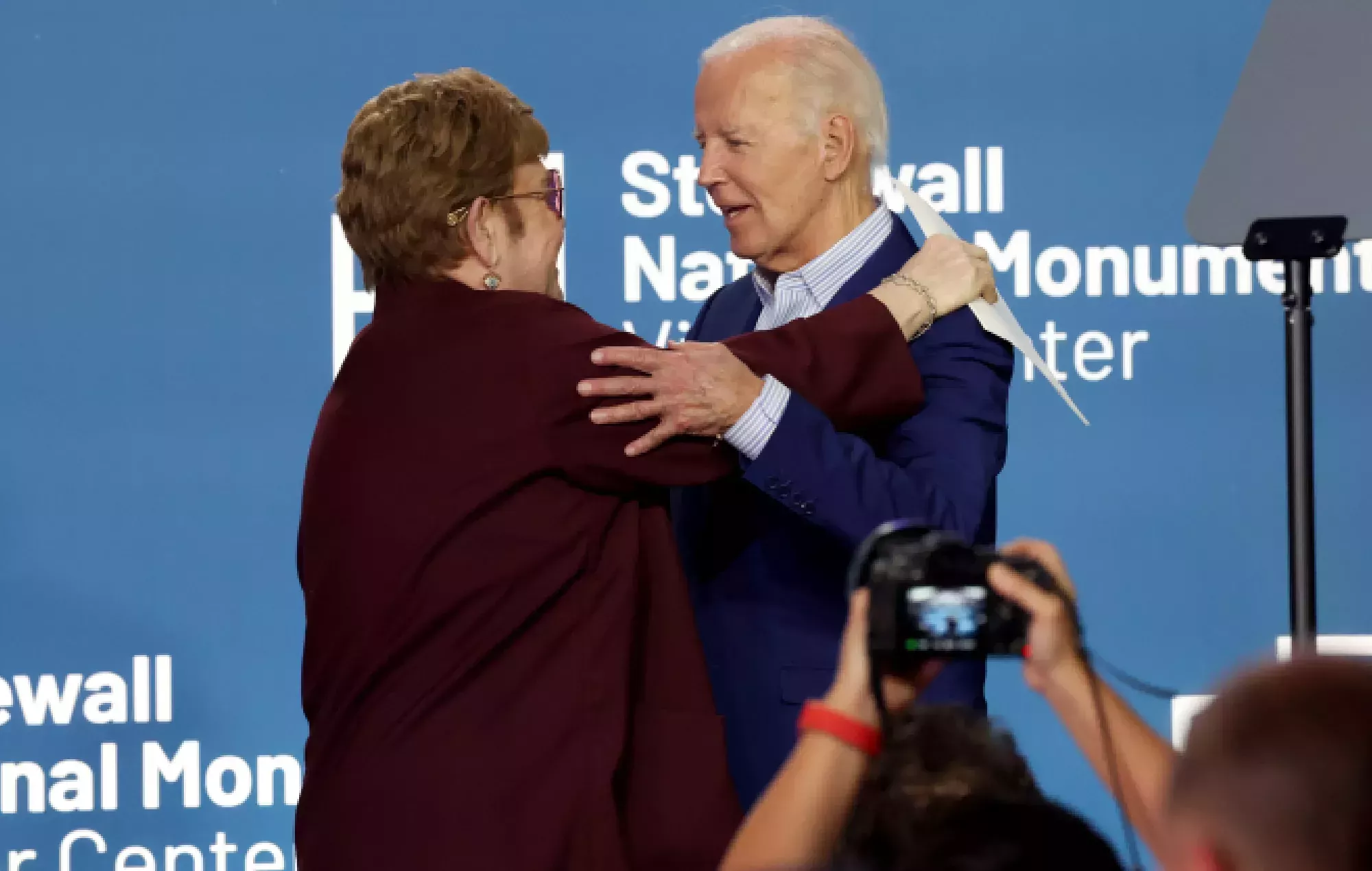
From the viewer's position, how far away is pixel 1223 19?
3.06 m

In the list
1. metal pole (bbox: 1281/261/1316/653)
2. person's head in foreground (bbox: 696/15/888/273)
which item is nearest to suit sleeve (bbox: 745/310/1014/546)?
person's head in foreground (bbox: 696/15/888/273)

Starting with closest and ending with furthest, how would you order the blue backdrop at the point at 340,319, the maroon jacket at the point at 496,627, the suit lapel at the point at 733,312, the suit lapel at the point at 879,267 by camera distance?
the maroon jacket at the point at 496,627, the suit lapel at the point at 879,267, the suit lapel at the point at 733,312, the blue backdrop at the point at 340,319

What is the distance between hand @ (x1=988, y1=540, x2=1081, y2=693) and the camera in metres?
1.09

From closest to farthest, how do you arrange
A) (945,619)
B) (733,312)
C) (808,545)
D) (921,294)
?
1. (945,619)
2. (921,294)
3. (808,545)
4. (733,312)

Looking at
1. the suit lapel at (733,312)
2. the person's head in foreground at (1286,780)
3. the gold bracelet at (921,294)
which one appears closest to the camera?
the person's head in foreground at (1286,780)

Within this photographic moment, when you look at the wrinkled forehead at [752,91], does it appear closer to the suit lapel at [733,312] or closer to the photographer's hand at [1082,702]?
the suit lapel at [733,312]

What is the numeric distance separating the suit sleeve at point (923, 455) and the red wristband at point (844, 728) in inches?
21.8

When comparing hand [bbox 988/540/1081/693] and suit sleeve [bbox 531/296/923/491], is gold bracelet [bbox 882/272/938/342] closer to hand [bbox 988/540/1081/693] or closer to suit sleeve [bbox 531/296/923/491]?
suit sleeve [bbox 531/296/923/491]

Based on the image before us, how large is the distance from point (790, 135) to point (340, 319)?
1227 millimetres

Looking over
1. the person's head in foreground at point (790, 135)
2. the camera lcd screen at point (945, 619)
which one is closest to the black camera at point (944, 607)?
the camera lcd screen at point (945, 619)

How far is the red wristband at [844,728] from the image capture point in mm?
1114

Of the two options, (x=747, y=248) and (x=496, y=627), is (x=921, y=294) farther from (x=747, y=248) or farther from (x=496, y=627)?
(x=496, y=627)

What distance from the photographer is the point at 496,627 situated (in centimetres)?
159

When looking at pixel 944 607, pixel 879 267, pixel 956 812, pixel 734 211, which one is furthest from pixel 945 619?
pixel 734 211
